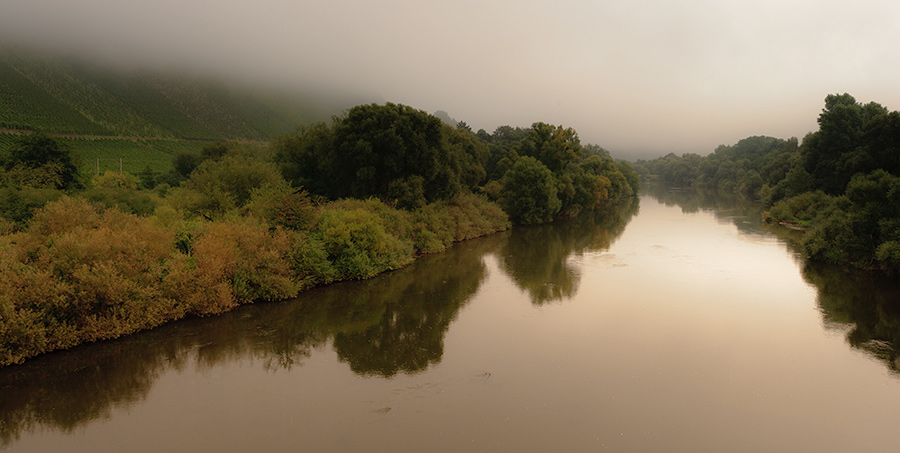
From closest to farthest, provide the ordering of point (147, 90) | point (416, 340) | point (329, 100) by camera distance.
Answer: point (416, 340)
point (147, 90)
point (329, 100)

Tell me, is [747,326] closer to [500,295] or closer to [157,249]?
[500,295]

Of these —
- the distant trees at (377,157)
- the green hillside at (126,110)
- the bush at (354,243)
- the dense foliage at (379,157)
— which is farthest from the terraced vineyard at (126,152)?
the bush at (354,243)

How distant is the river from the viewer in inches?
359

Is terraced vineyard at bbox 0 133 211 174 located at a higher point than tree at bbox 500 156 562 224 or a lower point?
lower

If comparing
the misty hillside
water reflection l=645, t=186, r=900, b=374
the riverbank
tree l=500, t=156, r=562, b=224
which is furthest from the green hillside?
water reflection l=645, t=186, r=900, b=374

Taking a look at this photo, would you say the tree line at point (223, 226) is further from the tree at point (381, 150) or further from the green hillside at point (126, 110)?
the green hillside at point (126, 110)

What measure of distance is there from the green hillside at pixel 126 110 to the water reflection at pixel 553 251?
21602 mm

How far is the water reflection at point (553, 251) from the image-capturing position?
2059cm

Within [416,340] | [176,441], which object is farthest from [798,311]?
[176,441]

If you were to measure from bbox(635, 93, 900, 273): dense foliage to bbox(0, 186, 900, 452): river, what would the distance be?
12.2ft

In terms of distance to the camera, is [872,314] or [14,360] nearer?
[14,360]

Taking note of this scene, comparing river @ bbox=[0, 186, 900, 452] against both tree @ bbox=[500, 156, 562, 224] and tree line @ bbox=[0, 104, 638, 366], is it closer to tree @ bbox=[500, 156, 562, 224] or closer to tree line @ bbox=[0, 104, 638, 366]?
tree line @ bbox=[0, 104, 638, 366]

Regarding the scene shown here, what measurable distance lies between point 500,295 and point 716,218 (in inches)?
1584

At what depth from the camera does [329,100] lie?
180750 mm
